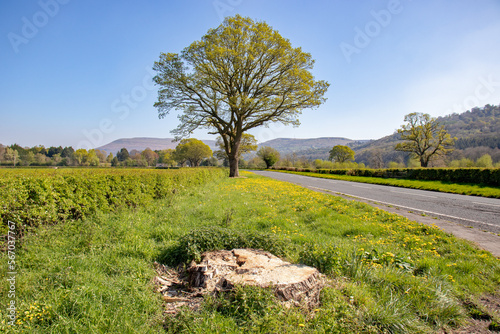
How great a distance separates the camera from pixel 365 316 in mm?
2311

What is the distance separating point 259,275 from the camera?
9.23ft

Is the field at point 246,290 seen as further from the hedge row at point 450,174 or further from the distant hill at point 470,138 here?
the distant hill at point 470,138

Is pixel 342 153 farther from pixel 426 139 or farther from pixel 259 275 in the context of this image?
pixel 259 275

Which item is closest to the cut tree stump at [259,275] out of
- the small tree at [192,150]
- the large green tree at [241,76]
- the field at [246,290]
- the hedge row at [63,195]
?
the field at [246,290]

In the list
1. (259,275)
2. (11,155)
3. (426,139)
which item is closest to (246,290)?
(259,275)

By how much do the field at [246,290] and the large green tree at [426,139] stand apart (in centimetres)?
4871

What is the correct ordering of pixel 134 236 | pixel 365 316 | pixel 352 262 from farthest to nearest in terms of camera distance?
pixel 134 236 → pixel 352 262 → pixel 365 316

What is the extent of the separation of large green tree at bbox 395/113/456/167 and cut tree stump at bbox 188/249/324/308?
171 ft

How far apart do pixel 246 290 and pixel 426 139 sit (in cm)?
5429

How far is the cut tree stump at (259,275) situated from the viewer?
2572 mm

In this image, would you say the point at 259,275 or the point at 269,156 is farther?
the point at 269,156

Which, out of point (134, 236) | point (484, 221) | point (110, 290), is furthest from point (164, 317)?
point (484, 221)

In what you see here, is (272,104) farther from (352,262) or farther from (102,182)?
(352,262)

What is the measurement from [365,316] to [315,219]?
167 inches
